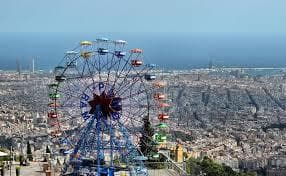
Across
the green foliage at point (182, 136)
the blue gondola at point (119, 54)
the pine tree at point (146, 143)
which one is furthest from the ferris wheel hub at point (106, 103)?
the green foliage at point (182, 136)

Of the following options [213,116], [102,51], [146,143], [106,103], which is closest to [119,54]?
[102,51]

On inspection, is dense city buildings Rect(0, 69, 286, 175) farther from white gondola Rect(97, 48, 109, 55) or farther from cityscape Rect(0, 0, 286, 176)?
white gondola Rect(97, 48, 109, 55)

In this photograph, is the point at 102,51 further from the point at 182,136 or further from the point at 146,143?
the point at 182,136

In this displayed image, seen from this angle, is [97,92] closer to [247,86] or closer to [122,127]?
[122,127]

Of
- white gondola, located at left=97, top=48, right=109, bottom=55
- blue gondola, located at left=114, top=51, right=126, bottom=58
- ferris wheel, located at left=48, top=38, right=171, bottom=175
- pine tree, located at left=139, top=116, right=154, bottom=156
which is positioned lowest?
pine tree, located at left=139, top=116, right=154, bottom=156

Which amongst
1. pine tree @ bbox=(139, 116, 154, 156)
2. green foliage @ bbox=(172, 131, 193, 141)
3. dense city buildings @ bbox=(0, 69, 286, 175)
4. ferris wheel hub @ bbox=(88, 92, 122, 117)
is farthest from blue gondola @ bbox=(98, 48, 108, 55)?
green foliage @ bbox=(172, 131, 193, 141)

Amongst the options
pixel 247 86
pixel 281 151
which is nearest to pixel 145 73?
pixel 281 151

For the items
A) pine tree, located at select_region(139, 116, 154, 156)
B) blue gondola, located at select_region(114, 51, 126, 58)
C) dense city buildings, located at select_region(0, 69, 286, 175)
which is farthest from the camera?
dense city buildings, located at select_region(0, 69, 286, 175)

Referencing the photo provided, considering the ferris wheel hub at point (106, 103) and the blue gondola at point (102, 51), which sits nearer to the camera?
the ferris wheel hub at point (106, 103)

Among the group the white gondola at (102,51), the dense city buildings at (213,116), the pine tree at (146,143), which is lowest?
the dense city buildings at (213,116)

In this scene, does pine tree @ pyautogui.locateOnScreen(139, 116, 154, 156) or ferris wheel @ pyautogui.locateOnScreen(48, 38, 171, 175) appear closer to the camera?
ferris wheel @ pyautogui.locateOnScreen(48, 38, 171, 175)

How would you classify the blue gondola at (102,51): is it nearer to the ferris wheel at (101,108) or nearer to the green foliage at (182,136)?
the ferris wheel at (101,108)
